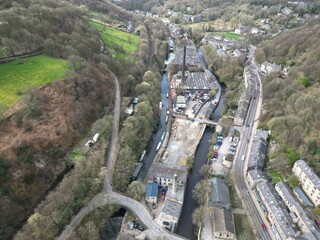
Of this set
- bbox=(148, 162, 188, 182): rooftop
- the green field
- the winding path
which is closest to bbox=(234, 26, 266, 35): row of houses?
the green field

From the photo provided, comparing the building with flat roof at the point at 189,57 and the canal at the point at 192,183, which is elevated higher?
the building with flat roof at the point at 189,57

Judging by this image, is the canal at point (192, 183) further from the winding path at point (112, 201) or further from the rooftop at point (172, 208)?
the winding path at point (112, 201)

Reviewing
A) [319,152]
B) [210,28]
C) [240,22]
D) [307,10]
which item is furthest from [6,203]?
[307,10]

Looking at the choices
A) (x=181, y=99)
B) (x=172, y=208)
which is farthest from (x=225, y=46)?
(x=172, y=208)

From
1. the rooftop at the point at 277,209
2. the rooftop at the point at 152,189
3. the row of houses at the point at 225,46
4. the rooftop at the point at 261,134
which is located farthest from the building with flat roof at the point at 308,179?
the row of houses at the point at 225,46

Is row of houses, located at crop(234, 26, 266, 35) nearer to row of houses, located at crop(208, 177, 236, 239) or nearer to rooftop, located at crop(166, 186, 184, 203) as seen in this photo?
row of houses, located at crop(208, 177, 236, 239)

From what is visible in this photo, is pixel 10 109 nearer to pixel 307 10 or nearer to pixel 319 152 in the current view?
pixel 319 152
